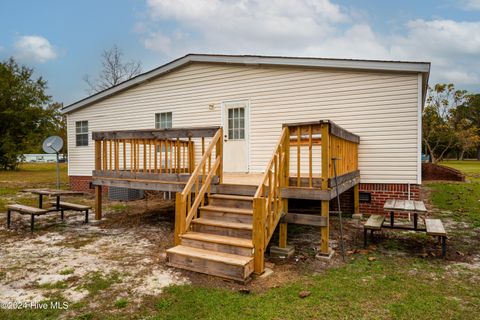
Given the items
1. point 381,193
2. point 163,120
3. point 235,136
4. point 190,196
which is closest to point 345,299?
point 190,196

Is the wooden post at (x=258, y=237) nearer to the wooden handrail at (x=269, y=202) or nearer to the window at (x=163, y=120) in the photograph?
the wooden handrail at (x=269, y=202)

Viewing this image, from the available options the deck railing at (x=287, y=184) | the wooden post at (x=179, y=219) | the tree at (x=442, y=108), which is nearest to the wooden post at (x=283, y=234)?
the deck railing at (x=287, y=184)

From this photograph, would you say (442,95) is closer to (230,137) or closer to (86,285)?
(230,137)

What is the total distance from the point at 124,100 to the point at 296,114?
643 centimetres

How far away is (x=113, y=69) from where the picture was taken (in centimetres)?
2736

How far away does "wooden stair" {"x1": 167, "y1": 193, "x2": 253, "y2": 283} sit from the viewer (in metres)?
3.82

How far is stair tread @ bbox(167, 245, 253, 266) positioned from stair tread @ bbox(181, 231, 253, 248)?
14 cm

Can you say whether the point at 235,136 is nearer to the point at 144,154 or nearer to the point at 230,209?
the point at 144,154

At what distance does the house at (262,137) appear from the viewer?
4.60m

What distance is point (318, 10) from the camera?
15656mm

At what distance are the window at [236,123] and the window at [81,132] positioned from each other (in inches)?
259

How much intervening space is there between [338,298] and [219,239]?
5.44 feet

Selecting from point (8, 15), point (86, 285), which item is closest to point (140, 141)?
point (86, 285)

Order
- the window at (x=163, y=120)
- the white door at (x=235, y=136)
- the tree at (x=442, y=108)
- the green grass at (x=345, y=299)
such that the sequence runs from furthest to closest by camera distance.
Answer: the tree at (x=442, y=108) < the window at (x=163, y=120) < the white door at (x=235, y=136) < the green grass at (x=345, y=299)
